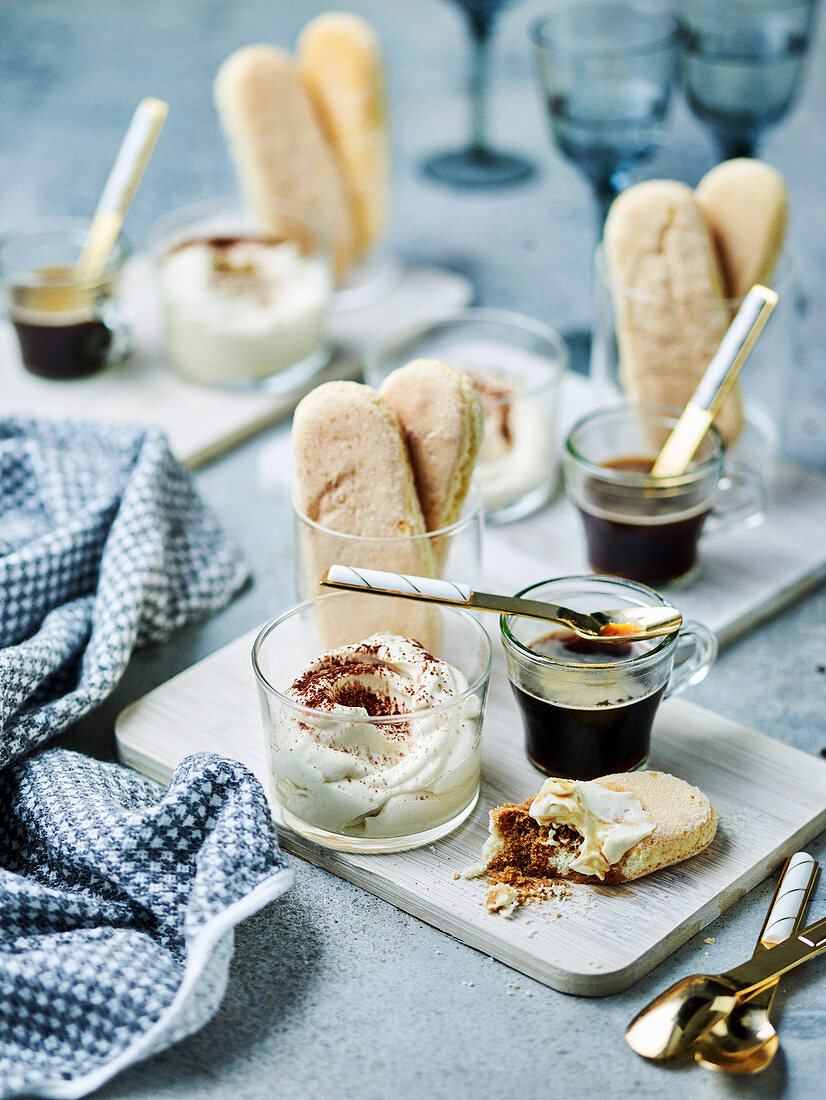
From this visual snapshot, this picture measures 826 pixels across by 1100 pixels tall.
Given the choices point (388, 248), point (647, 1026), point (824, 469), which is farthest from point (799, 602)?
point (388, 248)

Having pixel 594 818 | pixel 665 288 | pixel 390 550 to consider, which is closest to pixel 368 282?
pixel 665 288

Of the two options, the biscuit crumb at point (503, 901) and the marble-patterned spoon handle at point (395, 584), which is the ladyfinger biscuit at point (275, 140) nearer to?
the marble-patterned spoon handle at point (395, 584)

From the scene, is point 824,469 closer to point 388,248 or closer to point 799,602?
point 799,602

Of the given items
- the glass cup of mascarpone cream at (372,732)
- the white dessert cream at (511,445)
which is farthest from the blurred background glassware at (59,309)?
the glass cup of mascarpone cream at (372,732)

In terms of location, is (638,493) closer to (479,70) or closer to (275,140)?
→ (275,140)

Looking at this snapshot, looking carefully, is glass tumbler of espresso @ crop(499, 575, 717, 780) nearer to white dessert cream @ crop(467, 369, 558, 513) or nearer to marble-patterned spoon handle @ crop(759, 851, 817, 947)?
marble-patterned spoon handle @ crop(759, 851, 817, 947)

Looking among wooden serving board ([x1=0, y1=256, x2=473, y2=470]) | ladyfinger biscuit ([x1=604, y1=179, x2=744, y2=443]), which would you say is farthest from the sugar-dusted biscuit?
wooden serving board ([x1=0, y1=256, x2=473, y2=470])
